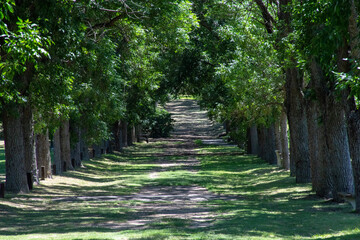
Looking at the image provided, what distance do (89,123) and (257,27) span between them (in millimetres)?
10465

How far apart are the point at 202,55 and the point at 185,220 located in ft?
74.6

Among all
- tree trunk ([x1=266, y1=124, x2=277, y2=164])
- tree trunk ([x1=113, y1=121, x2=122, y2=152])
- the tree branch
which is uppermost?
the tree branch

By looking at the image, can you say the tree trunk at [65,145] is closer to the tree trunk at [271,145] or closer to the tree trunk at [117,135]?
the tree trunk at [271,145]

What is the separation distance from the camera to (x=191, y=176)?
27984mm

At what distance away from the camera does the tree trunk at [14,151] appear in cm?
1914

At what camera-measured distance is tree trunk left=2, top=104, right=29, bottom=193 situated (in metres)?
19.1

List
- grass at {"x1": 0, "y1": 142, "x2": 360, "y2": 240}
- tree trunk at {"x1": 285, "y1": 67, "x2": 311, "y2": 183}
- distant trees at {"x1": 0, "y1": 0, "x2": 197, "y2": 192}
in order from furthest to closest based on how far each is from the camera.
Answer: tree trunk at {"x1": 285, "y1": 67, "x2": 311, "y2": 183} → distant trees at {"x1": 0, "y1": 0, "x2": 197, "y2": 192} → grass at {"x1": 0, "y1": 142, "x2": 360, "y2": 240}

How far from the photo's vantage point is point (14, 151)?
1922 cm

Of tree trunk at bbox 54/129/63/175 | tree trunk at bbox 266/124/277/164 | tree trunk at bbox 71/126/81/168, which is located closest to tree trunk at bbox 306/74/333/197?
tree trunk at bbox 54/129/63/175

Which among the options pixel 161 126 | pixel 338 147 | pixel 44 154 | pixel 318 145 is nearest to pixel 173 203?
pixel 318 145

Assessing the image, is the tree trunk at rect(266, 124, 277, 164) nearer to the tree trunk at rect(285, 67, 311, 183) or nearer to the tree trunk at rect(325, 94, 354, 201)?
the tree trunk at rect(285, 67, 311, 183)

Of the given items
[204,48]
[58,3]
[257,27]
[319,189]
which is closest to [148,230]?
[58,3]

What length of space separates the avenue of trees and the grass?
3.66 feet

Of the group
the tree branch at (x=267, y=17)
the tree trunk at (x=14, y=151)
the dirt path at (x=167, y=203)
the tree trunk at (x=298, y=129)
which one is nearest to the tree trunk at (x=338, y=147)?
the dirt path at (x=167, y=203)
